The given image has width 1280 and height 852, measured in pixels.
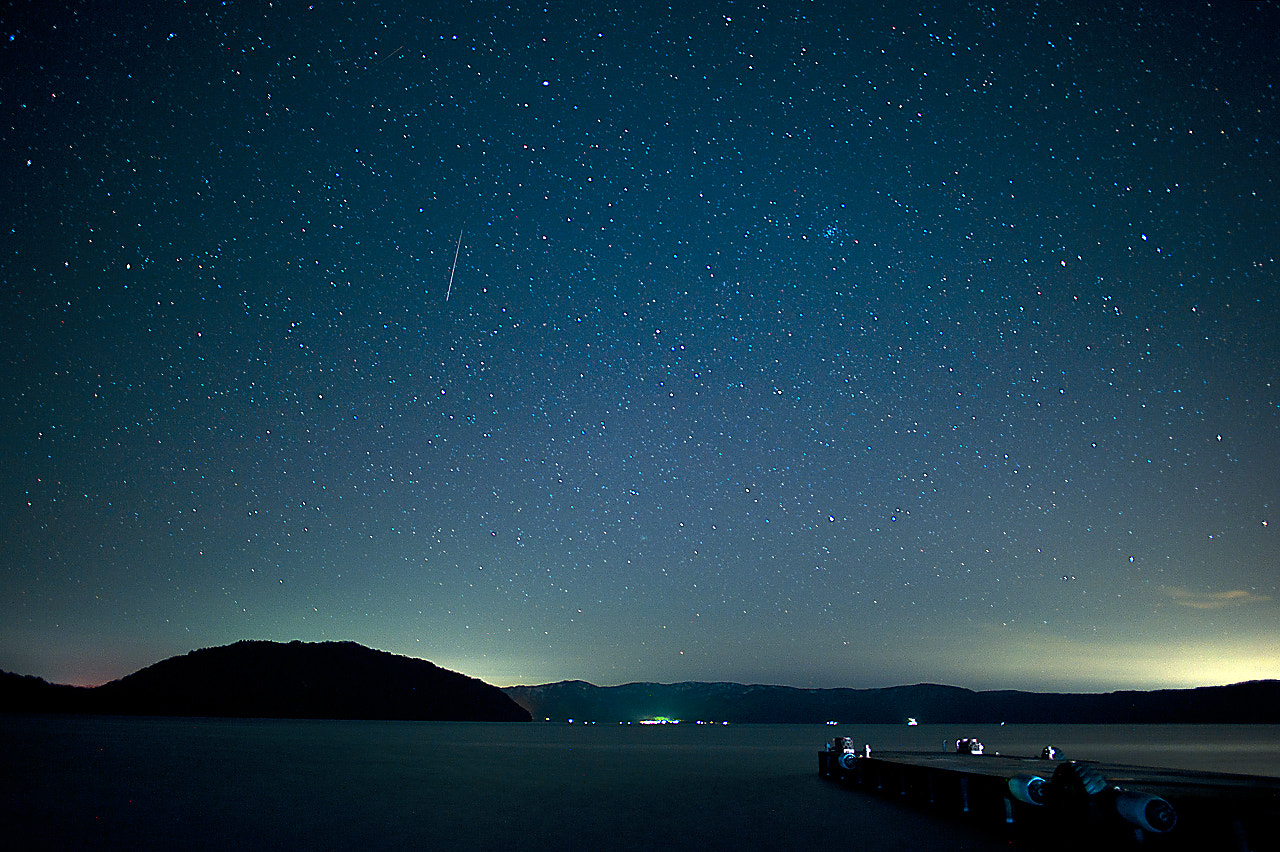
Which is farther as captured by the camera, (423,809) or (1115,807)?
(423,809)

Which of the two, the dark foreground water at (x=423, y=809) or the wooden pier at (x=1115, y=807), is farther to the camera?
the dark foreground water at (x=423, y=809)

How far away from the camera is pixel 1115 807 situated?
13703 mm

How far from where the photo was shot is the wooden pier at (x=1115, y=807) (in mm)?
12477

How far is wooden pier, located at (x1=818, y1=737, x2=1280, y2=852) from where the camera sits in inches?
491

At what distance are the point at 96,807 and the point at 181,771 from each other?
15.9 meters

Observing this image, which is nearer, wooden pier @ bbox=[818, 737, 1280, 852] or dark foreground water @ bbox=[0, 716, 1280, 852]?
wooden pier @ bbox=[818, 737, 1280, 852]

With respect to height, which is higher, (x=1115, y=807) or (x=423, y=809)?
(x=1115, y=807)

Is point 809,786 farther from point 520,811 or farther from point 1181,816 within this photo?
point 1181,816

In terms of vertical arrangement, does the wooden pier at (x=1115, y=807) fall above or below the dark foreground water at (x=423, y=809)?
above

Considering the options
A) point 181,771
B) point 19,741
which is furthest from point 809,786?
point 19,741

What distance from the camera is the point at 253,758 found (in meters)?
50.6

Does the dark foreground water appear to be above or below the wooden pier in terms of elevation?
below

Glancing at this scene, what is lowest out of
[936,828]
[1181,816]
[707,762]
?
[707,762]

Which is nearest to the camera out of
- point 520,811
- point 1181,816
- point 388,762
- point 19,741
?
point 1181,816
